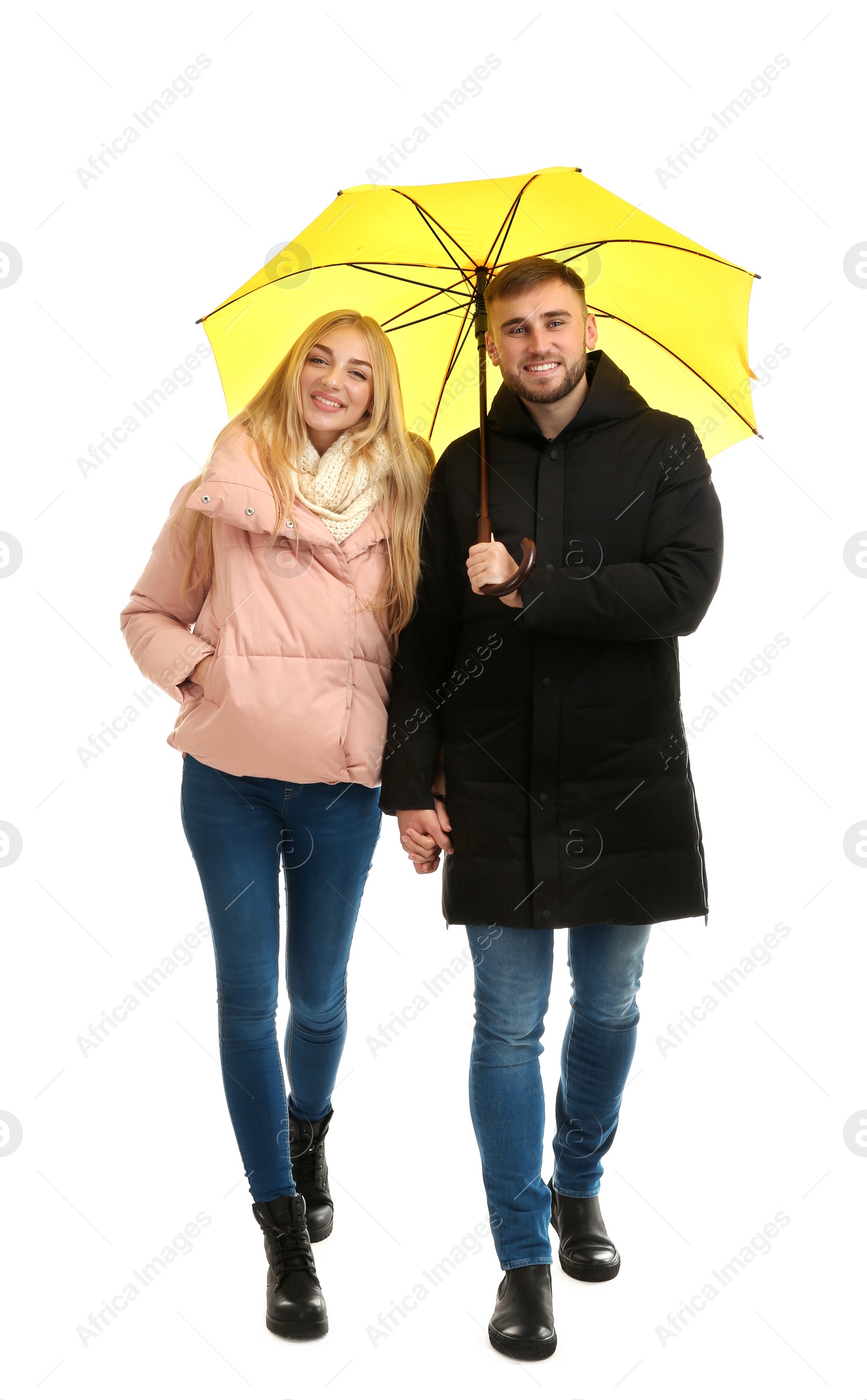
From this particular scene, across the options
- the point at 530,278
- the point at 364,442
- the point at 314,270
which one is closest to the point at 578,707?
the point at 364,442

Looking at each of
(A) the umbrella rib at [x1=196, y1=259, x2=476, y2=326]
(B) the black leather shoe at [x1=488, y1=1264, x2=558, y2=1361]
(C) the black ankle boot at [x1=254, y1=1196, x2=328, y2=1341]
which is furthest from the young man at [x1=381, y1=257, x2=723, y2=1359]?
(C) the black ankle boot at [x1=254, y1=1196, x2=328, y2=1341]

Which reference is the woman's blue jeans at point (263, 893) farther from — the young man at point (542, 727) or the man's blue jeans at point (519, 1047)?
the man's blue jeans at point (519, 1047)

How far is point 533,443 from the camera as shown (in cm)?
234

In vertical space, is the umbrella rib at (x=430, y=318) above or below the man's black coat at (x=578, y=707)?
above

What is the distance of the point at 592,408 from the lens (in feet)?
7.50

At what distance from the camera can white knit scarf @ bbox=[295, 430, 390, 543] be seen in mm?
2363

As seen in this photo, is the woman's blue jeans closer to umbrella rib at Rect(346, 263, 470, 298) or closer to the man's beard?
the man's beard

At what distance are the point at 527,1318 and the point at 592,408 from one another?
175 cm

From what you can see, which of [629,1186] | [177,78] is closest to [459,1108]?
[629,1186]

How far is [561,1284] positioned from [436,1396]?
43cm

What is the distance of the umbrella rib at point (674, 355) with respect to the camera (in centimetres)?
250

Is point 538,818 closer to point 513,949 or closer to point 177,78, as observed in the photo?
point 513,949

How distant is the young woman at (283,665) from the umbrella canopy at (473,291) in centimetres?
15

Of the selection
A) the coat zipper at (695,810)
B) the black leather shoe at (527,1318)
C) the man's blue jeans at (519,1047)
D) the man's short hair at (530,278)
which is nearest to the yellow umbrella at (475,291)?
the man's short hair at (530,278)
